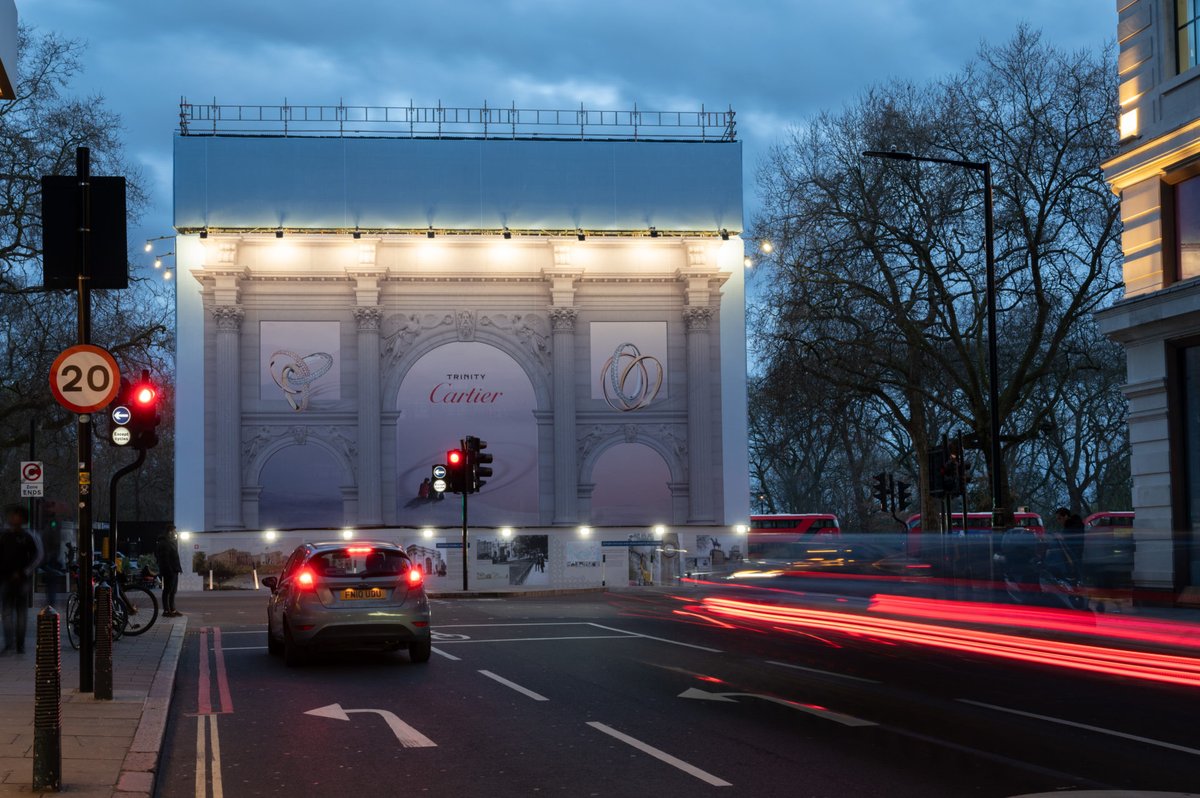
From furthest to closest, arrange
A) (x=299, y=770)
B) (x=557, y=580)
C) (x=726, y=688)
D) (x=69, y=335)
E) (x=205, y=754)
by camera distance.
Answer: (x=557, y=580) < (x=69, y=335) < (x=726, y=688) < (x=205, y=754) < (x=299, y=770)

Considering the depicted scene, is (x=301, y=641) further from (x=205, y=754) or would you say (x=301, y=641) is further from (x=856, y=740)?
(x=856, y=740)

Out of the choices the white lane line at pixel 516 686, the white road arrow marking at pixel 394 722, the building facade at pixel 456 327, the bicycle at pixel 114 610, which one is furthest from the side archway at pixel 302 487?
the white road arrow marking at pixel 394 722

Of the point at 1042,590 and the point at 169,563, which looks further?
the point at 169,563

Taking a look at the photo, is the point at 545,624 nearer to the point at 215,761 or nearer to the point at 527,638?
the point at 527,638

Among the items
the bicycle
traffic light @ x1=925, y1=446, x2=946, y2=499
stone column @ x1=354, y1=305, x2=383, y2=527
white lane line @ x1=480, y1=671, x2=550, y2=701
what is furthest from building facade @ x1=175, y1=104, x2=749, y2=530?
white lane line @ x1=480, y1=671, x2=550, y2=701

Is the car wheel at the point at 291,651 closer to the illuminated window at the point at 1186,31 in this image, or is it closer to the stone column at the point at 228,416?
the illuminated window at the point at 1186,31

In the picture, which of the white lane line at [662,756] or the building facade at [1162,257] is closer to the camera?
the white lane line at [662,756]

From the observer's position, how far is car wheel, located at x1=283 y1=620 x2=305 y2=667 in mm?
18281

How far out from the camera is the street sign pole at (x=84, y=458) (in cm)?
1330

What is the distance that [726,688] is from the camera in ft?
50.0

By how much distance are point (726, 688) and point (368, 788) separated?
21.1 feet

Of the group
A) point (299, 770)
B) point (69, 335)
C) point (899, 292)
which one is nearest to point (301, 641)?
point (299, 770)

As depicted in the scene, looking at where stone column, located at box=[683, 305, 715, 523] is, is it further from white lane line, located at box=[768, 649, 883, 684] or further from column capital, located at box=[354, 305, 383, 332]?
white lane line, located at box=[768, 649, 883, 684]

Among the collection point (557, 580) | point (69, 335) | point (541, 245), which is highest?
point (541, 245)
